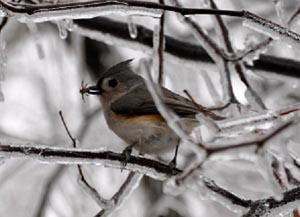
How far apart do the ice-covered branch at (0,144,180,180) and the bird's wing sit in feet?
0.80

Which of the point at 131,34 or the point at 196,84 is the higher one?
the point at 131,34

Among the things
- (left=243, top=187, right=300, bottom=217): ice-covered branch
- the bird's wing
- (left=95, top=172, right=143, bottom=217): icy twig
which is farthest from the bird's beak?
(left=243, top=187, right=300, bottom=217): ice-covered branch

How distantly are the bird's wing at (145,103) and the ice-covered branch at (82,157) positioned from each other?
243 mm

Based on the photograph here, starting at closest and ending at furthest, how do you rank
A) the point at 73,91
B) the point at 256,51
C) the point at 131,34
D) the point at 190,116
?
the point at 190,116, the point at 256,51, the point at 131,34, the point at 73,91

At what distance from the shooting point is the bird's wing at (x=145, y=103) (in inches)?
74.9

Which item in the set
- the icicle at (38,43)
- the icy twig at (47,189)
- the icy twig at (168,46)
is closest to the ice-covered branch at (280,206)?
the icy twig at (168,46)

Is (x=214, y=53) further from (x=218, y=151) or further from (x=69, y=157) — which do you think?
(x=218, y=151)

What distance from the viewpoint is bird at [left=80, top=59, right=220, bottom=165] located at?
1.92 m

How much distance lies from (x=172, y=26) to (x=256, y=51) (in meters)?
2.74

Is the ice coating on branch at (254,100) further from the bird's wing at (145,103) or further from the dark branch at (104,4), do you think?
the dark branch at (104,4)

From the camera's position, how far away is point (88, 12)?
5.19 feet

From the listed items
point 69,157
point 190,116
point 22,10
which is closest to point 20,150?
point 69,157

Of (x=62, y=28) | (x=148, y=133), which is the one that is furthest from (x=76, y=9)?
(x=62, y=28)

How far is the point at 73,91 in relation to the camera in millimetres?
4840
